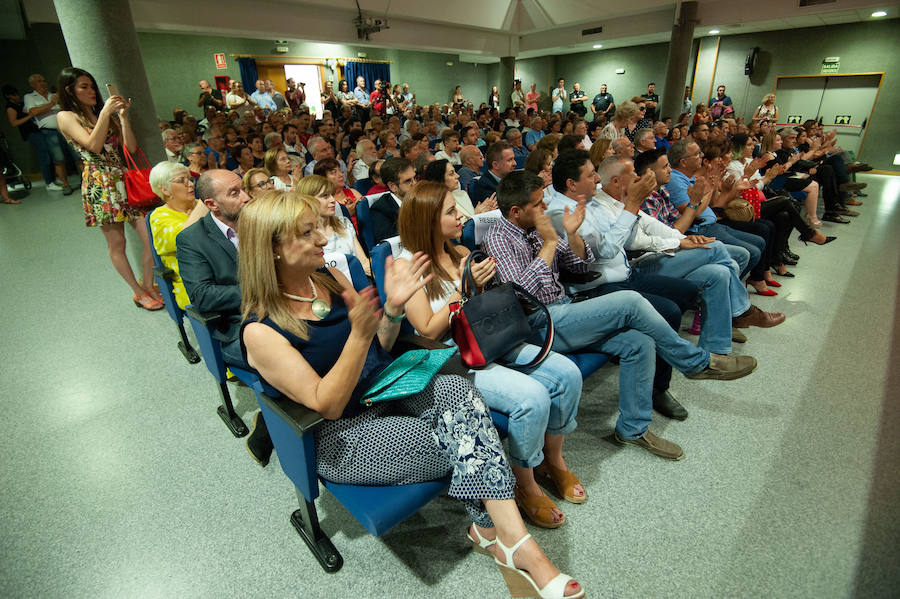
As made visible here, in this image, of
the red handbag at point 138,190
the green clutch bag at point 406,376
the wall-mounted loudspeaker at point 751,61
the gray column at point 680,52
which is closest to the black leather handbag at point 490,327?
the green clutch bag at point 406,376

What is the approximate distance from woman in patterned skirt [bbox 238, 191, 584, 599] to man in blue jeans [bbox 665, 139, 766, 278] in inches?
104

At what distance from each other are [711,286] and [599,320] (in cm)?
112

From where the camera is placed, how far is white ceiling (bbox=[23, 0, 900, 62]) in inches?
308

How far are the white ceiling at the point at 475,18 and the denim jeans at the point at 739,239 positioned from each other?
8.78 meters

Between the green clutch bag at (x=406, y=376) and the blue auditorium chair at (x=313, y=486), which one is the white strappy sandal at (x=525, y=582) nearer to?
the blue auditorium chair at (x=313, y=486)

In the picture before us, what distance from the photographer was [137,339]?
3.10 m

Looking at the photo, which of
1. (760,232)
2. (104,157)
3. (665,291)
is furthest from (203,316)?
(760,232)

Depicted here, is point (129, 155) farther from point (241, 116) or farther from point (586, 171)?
point (241, 116)

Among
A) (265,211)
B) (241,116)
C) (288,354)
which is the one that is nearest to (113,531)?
(288,354)

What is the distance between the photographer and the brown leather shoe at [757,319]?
3.13 meters

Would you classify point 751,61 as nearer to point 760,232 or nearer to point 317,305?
point 760,232

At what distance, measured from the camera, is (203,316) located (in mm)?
1953

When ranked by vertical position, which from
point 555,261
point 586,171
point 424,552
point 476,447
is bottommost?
point 424,552

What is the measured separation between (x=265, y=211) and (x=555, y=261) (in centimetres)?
143
